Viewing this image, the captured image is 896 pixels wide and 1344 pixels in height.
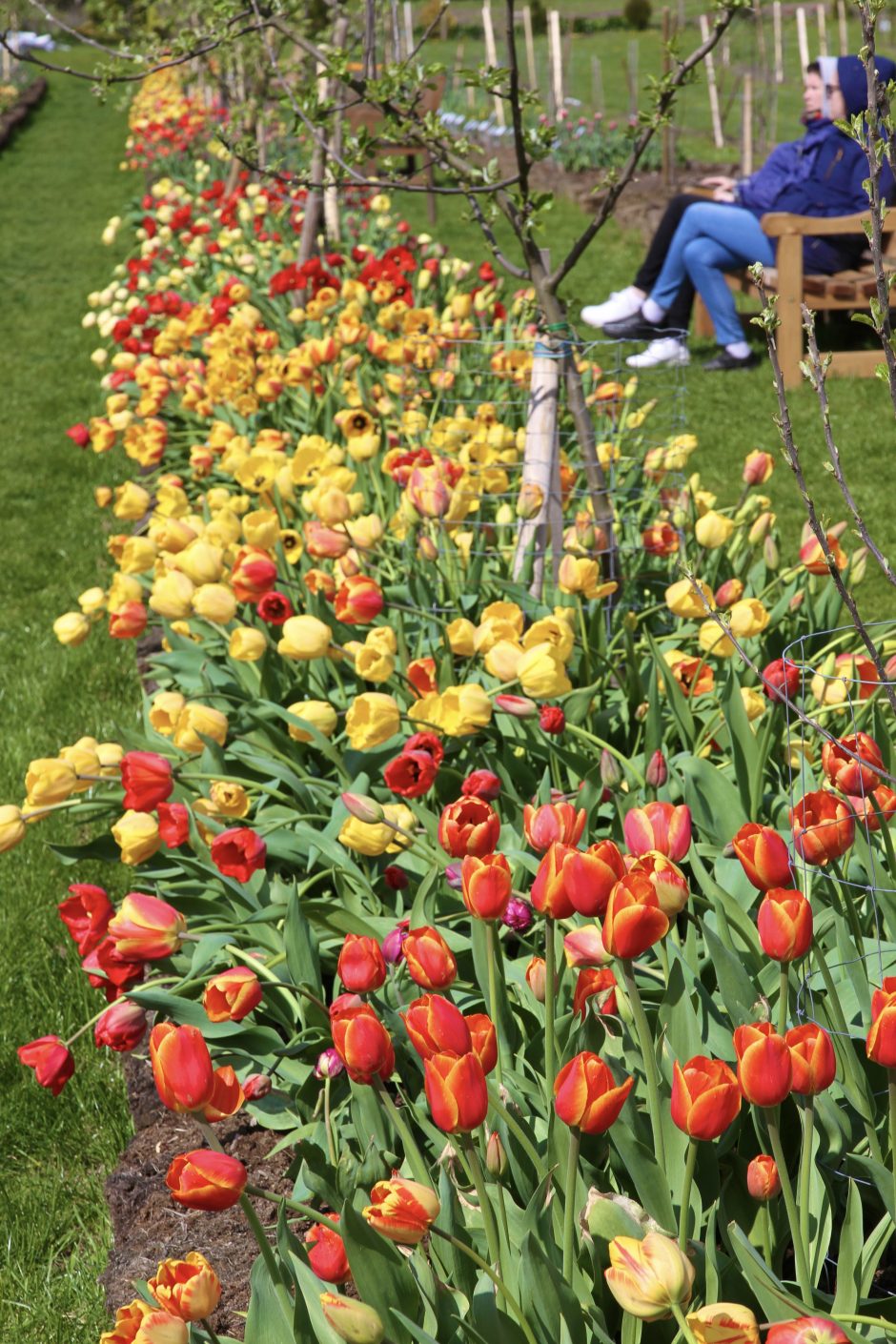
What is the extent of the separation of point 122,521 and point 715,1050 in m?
3.84

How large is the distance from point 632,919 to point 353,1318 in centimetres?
35

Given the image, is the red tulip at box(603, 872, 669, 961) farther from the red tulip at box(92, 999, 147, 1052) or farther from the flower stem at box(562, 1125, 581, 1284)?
the red tulip at box(92, 999, 147, 1052)

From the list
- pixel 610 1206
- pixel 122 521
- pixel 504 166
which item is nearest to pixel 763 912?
pixel 610 1206

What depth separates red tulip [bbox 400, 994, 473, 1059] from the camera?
100 centimetres

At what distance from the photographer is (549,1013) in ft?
4.17

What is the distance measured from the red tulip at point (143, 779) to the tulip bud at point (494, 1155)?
738mm

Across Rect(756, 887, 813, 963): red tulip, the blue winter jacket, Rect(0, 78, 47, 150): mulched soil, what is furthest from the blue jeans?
Answer: Rect(0, 78, 47, 150): mulched soil

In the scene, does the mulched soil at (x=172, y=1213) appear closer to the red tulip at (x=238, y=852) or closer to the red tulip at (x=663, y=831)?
the red tulip at (x=238, y=852)

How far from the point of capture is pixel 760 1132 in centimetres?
129

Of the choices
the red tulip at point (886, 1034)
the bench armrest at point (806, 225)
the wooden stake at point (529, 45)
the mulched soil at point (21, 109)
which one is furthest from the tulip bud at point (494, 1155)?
the mulched soil at point (21, 109)

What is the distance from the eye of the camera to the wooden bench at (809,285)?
5707 mm

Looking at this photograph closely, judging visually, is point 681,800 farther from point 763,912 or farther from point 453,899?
point 763,912

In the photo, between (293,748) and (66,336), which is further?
(66,336)

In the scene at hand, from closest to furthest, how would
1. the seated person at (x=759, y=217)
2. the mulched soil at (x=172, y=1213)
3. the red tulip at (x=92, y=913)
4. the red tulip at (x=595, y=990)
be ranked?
the red tulip at (x=595, y=990) → the mulched soil at (x=172, y=1213) → the red tulip at (x=92, y=913) → the seated person at (x=759, y=217)
